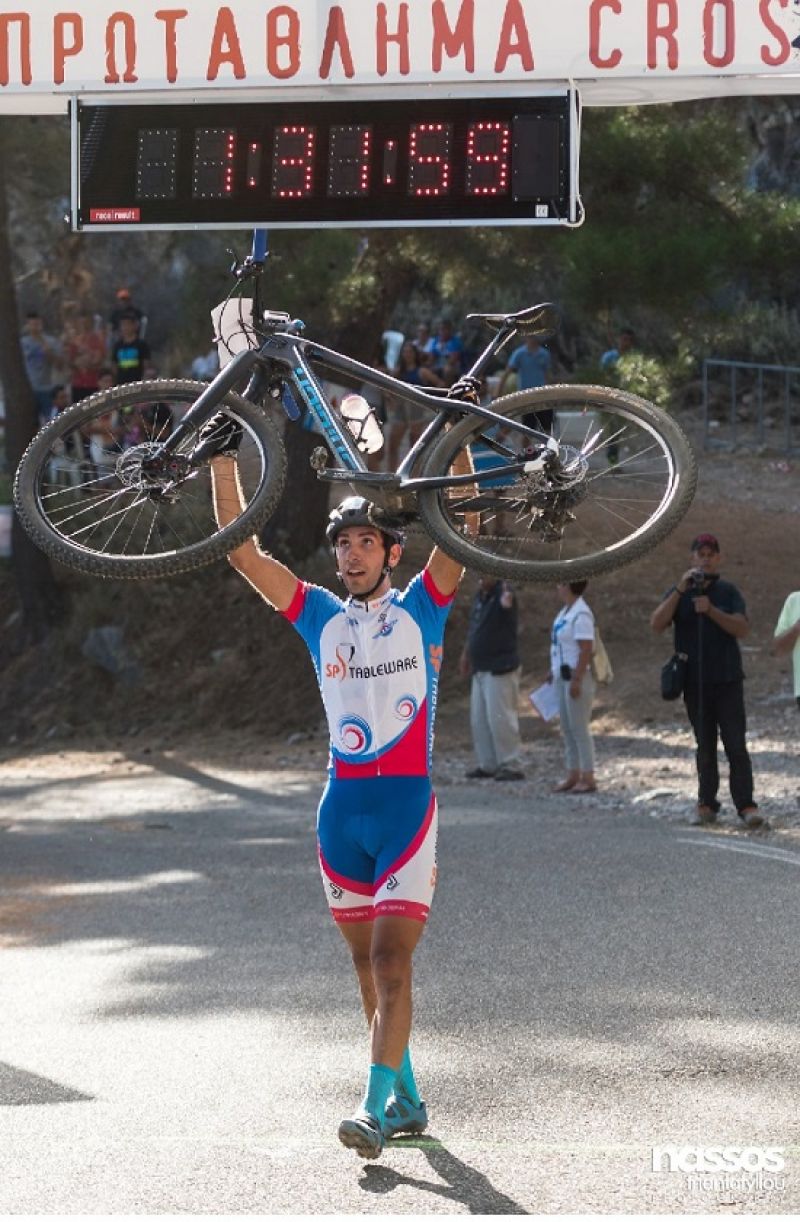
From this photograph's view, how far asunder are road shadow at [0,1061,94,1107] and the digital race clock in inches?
142

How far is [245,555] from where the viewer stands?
23.5 feet

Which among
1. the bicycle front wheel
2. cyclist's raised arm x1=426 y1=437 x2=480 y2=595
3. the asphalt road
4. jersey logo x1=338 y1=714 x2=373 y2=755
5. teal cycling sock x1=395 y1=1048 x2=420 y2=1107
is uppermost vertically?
the bicycle front wheel

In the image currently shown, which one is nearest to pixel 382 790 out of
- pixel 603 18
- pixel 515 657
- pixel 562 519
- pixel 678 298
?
pixel 562 519

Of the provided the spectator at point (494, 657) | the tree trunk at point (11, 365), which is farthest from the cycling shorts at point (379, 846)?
the tree trunk at point (11, 365)

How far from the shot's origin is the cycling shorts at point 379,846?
7.07 metres

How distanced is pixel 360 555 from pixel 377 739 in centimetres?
62

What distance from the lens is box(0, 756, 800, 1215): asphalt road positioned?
24.1ft

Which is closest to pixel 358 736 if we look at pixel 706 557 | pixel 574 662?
pixel 706 557

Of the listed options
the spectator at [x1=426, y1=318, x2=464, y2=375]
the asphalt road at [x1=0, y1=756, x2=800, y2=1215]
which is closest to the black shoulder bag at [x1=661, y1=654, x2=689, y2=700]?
the asphalt road at [x1=0, y1=756, x2=800, y2=1215]

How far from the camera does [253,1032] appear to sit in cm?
984

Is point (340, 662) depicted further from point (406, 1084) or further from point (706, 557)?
point (706, 557)

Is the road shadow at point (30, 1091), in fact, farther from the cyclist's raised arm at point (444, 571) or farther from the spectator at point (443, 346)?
the spectator at point (443, 346)

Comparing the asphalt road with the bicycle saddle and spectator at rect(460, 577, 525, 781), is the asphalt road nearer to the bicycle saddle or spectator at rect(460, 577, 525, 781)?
spectator at rect(460, 577, 525, 781)

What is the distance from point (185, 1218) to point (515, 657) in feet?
34.2
